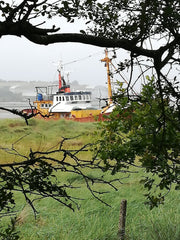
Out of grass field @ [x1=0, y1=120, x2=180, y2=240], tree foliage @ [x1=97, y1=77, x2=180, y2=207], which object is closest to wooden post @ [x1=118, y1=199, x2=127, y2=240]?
grass field @ [x1=0, y1=120, x2=180, y2=240]

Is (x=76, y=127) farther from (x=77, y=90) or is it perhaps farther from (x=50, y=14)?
(x=50, y=14)

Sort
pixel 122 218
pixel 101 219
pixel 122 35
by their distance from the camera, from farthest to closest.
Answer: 1. pixel 101 219
2. pixel 122 218
3. pixel 122 35

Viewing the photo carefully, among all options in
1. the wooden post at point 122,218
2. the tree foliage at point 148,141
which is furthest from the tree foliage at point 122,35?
the wooden post at point 122,218

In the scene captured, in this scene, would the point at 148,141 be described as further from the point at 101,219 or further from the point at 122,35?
the point at 101,219

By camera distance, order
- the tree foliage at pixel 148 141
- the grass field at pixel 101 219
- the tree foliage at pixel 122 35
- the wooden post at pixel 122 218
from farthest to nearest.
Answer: the grass field at pixel 101 219 → the wooden post at pixel 122 218 → the tree foliage at pixel 148 141 → the tree foliage at pixel 122 35

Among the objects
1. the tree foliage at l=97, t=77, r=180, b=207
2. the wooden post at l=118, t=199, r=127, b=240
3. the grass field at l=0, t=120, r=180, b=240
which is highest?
the tree foliage at l=97, t=77, r=180, b=207

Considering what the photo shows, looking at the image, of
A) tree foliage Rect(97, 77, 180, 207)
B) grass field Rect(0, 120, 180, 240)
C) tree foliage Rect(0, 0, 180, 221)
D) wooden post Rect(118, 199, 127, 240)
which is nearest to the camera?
tree foliage Rect(0, 0, 180, 221)

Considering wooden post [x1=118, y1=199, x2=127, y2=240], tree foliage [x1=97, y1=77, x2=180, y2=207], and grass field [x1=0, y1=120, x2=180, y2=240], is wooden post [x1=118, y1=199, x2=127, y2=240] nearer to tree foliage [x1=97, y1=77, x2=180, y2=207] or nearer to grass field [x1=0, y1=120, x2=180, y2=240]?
grass field [x1=0, y1=120, x2=180, y2=240]

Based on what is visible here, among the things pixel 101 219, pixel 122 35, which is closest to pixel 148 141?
pixel 122 35

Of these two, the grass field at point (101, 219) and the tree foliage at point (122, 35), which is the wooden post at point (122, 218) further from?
the tree foliage at point (122, 35)

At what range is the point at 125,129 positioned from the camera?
4.93m

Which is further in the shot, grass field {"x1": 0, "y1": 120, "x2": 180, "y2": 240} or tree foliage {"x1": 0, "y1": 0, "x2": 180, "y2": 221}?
grass field {"x1": 0, "y1": 120, "x2": 180, "y2": 240}

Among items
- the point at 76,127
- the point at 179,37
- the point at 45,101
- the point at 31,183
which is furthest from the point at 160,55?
the point at 45,101

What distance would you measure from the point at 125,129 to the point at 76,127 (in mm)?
20565
